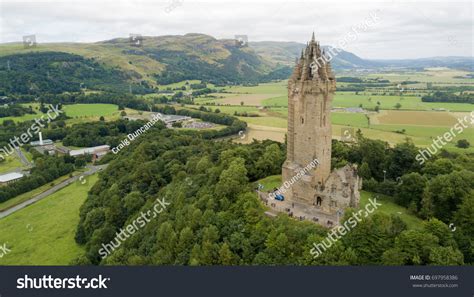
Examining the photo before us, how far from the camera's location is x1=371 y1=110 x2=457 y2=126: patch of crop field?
117938mm

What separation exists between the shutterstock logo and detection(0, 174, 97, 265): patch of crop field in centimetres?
3056

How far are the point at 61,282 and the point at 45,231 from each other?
43716 mm

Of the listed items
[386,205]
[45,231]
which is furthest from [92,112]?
[386,205]

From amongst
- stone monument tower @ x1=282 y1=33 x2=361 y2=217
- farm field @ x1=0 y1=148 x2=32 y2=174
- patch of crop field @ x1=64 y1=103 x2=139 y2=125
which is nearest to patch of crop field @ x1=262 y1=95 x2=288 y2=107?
patch of crop field @ x1=64 y1=103 x2=139 y2=125

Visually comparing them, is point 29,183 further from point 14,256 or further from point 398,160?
point 398,160

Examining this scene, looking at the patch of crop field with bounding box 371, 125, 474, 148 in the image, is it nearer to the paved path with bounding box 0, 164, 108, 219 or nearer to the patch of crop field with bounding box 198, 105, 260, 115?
the patch of crop field with bounding box 198, 105, 260, 115

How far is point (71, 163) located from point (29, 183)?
1771 cm

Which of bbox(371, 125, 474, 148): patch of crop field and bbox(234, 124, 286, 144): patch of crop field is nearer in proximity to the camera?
bbox(371, 125, 474, 148): patch of crop field

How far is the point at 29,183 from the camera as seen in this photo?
288ft

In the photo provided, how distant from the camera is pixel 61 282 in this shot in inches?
1232

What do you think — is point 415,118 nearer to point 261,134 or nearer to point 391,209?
point 261,134

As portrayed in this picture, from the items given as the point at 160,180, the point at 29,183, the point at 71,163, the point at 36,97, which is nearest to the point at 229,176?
the point at 160,180

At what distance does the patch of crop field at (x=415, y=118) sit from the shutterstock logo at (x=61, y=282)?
10779 centimetres

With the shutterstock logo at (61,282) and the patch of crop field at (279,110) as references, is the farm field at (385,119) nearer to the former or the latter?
the patch of crop field at (279,110)
